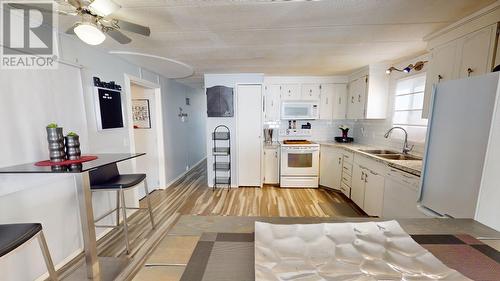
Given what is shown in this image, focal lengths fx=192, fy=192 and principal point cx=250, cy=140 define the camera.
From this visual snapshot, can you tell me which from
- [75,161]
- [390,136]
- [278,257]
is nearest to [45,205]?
[75,161]

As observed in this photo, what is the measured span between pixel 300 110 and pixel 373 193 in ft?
6.57

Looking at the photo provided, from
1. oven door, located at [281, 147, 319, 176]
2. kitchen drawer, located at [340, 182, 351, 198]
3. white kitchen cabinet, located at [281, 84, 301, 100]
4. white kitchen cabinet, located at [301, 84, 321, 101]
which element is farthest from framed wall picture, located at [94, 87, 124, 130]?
kitchen drawer, located at [340, 182, 351, 198]

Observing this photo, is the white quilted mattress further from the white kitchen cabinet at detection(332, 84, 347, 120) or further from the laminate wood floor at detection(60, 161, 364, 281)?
the white kitchen cabinet at detection(332, 84, 347, 120)

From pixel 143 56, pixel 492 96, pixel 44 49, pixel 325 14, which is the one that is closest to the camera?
pixel 492 96

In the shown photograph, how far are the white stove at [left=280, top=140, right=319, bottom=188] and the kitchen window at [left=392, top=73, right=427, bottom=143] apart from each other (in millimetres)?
1361

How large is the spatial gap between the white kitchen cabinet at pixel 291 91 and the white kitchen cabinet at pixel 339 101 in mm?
730

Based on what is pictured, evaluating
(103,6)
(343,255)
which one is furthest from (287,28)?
(343,255)

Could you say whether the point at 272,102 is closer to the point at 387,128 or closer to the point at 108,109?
the point at 387,128

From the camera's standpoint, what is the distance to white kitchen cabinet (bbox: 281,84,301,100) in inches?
157

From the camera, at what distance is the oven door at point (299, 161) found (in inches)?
146

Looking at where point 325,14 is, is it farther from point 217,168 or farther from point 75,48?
point 217,168

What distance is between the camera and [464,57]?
1.66 m

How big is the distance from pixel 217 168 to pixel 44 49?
9.35ft

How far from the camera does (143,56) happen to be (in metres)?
2.54
